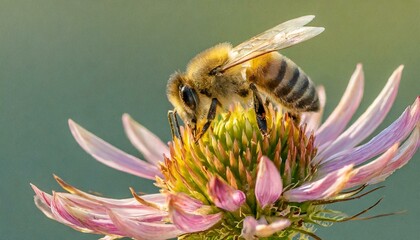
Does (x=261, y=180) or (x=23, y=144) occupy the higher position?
(x=23, y=144)

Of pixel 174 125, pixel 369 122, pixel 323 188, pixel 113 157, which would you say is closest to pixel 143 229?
pixel 323 188

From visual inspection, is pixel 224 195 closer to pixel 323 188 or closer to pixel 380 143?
pixel 323 188

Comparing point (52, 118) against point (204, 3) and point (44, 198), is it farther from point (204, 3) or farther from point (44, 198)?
point (44, 198)

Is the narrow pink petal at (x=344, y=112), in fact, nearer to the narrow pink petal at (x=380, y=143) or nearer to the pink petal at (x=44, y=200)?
the narrow pink petal at (x=380, y=143)

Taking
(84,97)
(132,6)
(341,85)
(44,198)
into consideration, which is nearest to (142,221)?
(44,198)

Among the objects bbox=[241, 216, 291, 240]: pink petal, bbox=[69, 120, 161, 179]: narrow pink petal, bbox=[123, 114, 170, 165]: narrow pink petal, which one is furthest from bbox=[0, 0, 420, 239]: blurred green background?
bbox=[241, 216, 291, 240]: pink petal

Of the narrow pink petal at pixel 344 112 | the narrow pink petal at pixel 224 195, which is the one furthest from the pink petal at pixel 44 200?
the narrow pink petal at pixel 344 112
